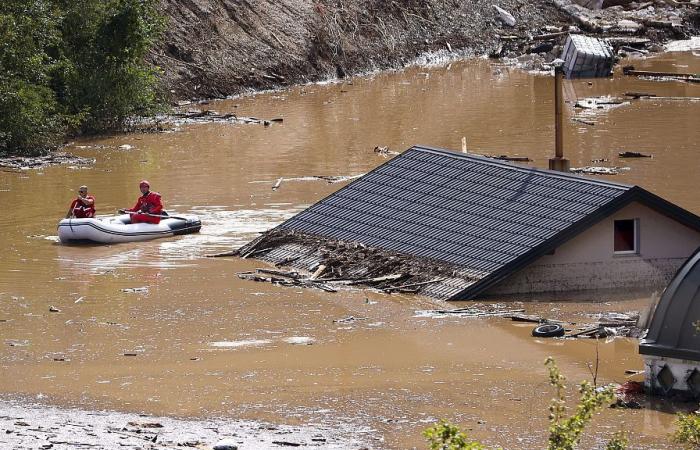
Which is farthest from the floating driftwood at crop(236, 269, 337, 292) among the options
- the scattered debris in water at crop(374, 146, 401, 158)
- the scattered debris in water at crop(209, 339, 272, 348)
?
the scattered debris in water at crop(374, 146, 401, 158)

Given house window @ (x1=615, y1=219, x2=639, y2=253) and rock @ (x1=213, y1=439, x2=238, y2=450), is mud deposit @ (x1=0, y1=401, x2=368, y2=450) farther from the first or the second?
house window @ (x1=615, y1=219, x2=639, y2=253)

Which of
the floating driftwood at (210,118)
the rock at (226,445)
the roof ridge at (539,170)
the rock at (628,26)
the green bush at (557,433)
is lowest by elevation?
the rock at (226,445)

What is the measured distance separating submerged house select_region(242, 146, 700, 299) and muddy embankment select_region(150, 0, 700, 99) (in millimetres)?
24782

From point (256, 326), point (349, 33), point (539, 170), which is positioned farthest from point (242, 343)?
point (349, 33)

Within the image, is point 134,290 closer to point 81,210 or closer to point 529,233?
point 81,210

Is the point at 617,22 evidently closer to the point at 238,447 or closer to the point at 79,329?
the point at 79,329

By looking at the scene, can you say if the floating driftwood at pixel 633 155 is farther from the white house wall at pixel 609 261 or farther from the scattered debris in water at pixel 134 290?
the scattered debris in water at pixel 134 290

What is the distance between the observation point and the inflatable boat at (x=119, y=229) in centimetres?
2617

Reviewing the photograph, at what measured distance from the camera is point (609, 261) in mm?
21469

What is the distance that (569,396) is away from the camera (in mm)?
16016

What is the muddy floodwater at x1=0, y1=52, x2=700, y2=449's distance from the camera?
15852mm

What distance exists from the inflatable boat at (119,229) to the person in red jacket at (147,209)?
127mm

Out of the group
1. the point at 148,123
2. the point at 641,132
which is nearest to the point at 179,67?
the point at 148,123

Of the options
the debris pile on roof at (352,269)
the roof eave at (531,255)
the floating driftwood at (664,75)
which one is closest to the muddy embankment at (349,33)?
the floating driftwood at (664,75)
